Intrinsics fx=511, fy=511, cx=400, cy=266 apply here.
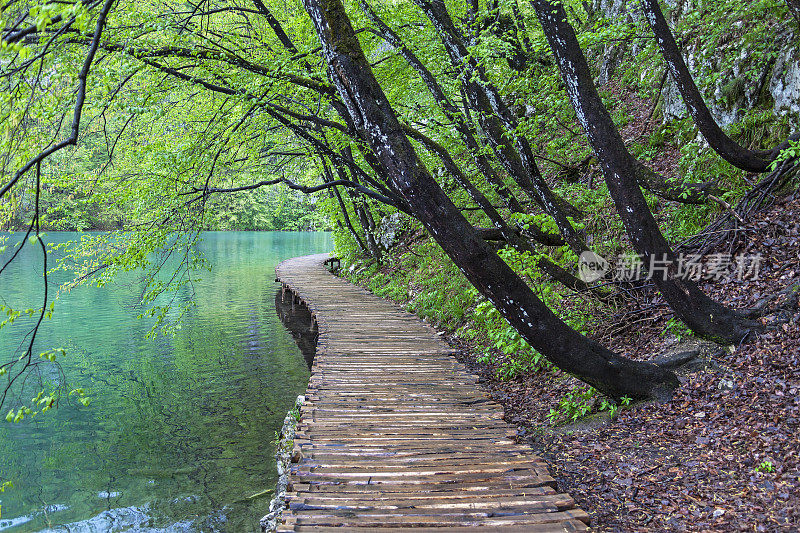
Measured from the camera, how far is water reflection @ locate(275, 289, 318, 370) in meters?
15.5

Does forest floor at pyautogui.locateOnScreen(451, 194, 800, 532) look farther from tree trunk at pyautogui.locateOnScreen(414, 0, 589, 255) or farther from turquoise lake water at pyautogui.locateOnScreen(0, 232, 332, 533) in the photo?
turquoise lake water at pyautogui.locateOnScreen(0, 232, 332, 533)

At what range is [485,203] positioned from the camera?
811 cm

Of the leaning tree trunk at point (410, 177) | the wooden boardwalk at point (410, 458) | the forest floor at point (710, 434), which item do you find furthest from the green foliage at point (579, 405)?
the leaning tree trunk at point (410, 177)

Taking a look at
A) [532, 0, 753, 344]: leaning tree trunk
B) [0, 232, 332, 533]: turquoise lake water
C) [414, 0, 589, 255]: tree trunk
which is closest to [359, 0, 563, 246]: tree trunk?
[414, 0, 589, 255]: tree trunk

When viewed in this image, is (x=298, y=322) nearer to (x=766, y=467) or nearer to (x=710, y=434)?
(x=710, y=434)

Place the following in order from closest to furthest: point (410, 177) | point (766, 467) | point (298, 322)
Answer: point (766, 467) < point (410, 177) < point (298, 322)

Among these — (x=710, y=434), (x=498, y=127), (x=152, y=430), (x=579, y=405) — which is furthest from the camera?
(x=152, y=430)

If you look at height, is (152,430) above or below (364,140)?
below

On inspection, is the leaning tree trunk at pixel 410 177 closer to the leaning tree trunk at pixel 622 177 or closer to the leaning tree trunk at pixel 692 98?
the leaning tree trunk at pixel 622 177

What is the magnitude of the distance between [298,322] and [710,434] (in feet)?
52.0

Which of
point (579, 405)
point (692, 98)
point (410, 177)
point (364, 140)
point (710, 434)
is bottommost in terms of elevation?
point (579, 405)

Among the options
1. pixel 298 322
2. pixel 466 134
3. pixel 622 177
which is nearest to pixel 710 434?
pixel 622 177

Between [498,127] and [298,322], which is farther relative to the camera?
[298,322]

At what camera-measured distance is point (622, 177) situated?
5637mm
